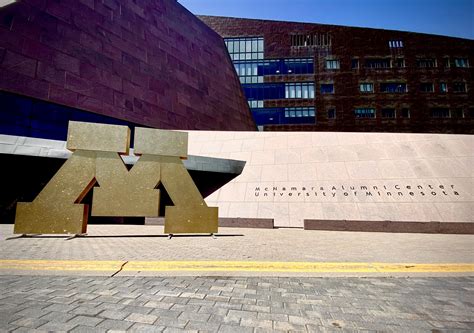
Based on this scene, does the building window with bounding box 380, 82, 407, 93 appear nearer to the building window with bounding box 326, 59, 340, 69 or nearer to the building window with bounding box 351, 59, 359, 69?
the building window with bounding box 351, 59, 359, 69

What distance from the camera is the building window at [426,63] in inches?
1700

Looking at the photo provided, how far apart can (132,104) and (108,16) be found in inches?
263

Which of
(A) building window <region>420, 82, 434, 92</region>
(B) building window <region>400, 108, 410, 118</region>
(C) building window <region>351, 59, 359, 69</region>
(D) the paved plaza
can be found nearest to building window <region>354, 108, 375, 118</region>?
(B) building window <region>400, 108, 410, 118</region>

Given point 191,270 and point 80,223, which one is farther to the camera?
point 80,223

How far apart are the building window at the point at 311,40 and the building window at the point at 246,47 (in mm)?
5798

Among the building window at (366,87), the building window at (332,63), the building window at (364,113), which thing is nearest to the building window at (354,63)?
the building window at (332,63)

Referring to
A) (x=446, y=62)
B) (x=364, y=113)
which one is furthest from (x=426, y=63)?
(x=364, y=113)

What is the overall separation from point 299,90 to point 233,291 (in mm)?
44489

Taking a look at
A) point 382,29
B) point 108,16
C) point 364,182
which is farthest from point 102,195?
point 382,29

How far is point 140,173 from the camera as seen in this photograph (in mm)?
8859

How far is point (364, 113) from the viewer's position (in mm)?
42312

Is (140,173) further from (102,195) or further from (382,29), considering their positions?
(382,29)

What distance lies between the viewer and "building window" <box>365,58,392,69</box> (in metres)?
43.4

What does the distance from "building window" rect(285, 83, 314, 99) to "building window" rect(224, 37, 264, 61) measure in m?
7.53
